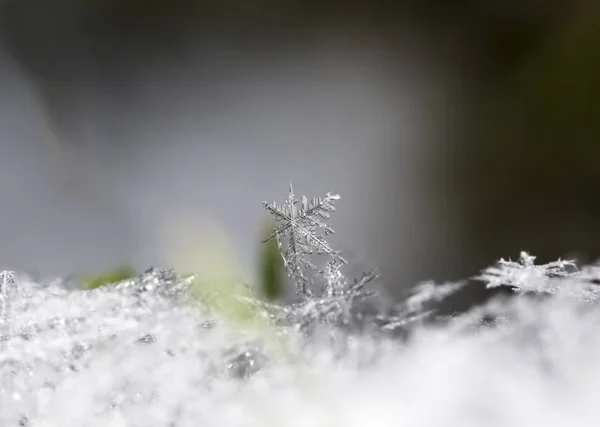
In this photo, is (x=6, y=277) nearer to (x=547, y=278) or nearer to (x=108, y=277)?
(x=108, y=277)

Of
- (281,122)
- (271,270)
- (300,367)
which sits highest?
(281,122)

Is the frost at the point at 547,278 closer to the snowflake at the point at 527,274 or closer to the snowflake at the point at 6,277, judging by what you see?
the snowflake at the point at 527,274

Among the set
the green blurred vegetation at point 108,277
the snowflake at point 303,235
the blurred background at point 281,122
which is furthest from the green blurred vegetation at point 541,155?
the green blurred vegetation at point 108,277

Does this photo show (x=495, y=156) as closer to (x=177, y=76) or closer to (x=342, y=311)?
(x=342, y=311)

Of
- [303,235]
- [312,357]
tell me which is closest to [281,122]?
[303,235]

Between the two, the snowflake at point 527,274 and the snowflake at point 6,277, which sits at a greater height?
the snowflake at point 6,277

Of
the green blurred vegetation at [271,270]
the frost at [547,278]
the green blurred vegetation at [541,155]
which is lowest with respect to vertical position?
the frost at [547,278]

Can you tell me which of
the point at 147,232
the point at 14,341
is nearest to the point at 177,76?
the point at 147,232

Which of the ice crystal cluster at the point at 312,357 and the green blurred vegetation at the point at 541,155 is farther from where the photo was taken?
the green blurred vegetation at the point at 541,155

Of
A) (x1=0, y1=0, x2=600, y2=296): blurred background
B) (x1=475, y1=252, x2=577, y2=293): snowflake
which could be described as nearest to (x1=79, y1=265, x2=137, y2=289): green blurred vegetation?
(x1=0, y1=0, x2=600, y2=296): blurred background
